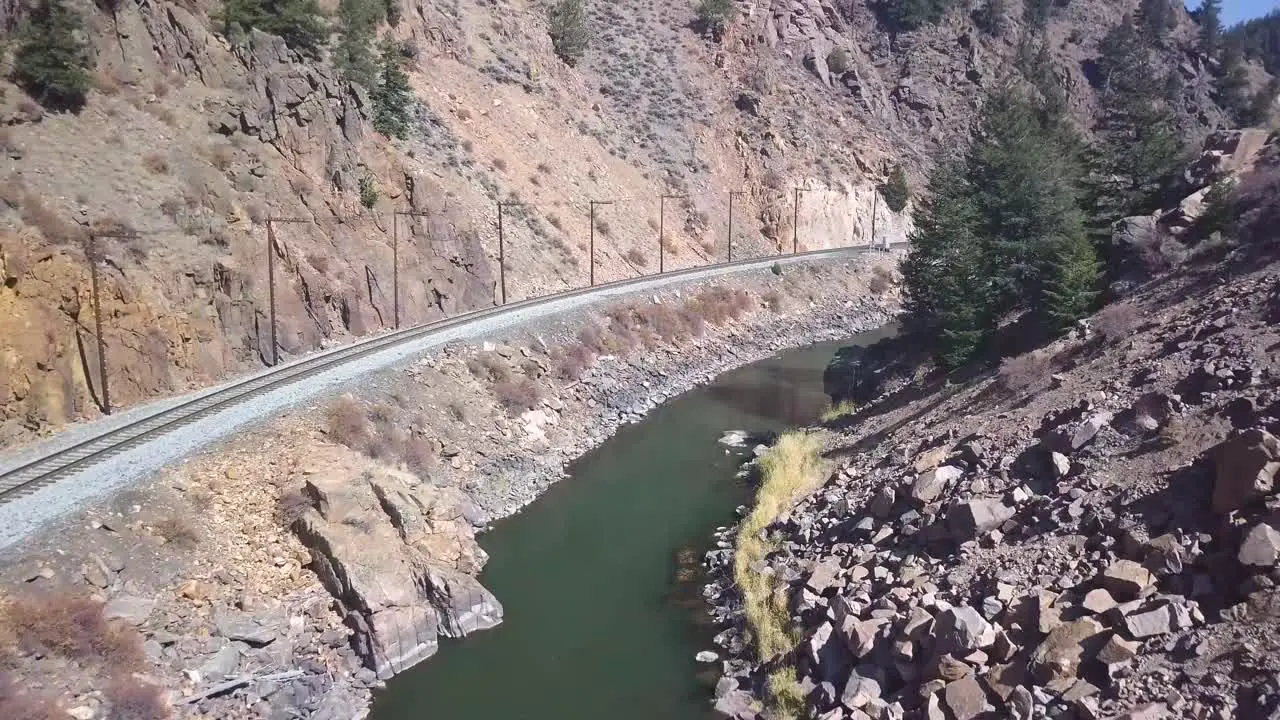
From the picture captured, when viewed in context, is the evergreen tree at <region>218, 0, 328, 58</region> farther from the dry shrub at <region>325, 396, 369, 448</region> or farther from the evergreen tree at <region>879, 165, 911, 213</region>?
the evergreen tree at <region>879, 165, 911, 213</region>

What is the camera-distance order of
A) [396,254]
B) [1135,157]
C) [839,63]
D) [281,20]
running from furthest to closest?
[839,63], [281,20], [396,254], [1135,157]

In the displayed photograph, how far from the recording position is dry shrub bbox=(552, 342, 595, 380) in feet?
112

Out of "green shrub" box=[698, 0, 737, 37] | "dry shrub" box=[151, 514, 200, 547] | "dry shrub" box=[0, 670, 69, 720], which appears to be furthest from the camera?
"green shrub" box=[698, 0, 737, 37]

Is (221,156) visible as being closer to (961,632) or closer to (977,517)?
(977,517)

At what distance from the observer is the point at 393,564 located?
58.7 feet

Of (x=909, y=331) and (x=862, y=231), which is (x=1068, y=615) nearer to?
(x=909, y=331)

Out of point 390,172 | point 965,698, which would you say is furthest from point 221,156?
point 965,698

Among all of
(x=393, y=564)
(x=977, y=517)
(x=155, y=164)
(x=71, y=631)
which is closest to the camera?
(x=71, y=631)

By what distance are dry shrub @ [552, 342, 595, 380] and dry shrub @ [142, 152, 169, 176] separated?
14.9m

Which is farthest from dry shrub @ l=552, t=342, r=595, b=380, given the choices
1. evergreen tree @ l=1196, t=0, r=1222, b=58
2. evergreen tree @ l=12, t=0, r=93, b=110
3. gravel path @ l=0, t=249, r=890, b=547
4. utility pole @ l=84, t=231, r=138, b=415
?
evergreen tree @ l=1196, t=0, r=1222, b=58

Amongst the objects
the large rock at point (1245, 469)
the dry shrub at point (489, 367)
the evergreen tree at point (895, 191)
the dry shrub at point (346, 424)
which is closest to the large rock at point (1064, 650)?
the large rock at point (1245, 469)

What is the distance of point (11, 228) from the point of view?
22.2 m

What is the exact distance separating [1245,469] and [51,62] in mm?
33006

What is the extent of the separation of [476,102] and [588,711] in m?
45.2
